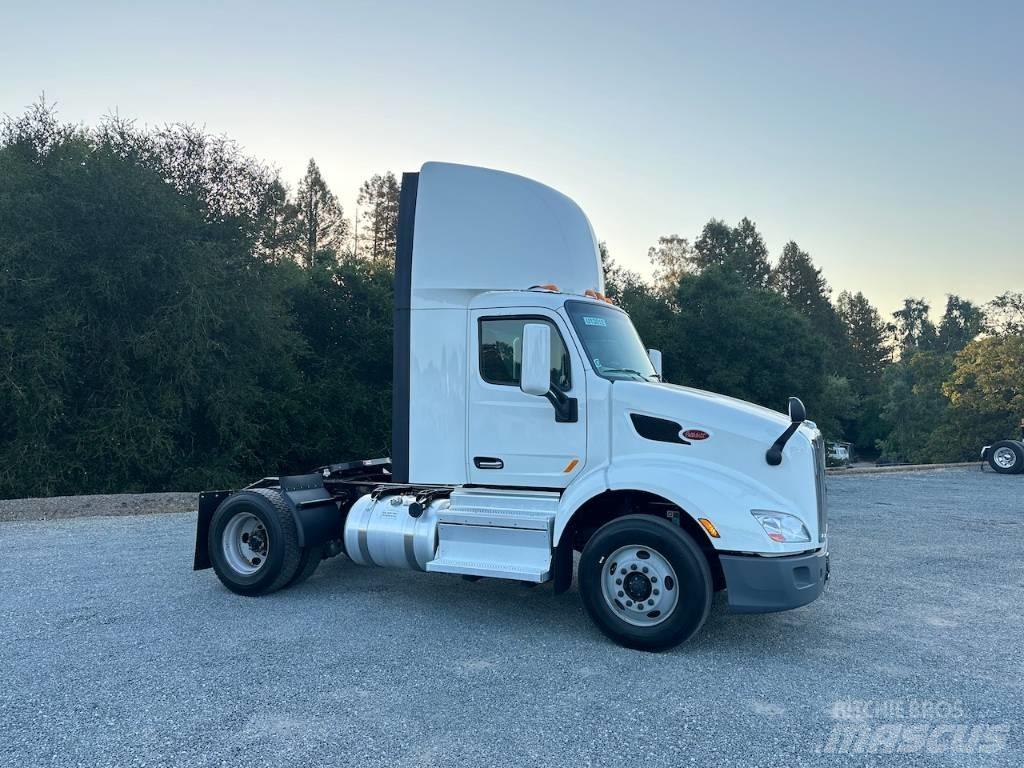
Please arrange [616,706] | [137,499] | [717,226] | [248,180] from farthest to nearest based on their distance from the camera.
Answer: [717,226] → [248,180] → [137,499] → [616,706]

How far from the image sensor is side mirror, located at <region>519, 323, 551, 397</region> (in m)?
5.25

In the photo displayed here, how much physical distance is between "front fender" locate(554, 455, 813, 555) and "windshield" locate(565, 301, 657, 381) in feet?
2.68

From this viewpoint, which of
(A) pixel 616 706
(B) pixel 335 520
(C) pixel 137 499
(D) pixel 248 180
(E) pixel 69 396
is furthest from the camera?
(D) pixel 248 180

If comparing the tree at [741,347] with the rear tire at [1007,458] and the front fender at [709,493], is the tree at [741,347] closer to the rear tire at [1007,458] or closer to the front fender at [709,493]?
the rear tire at [1007,458]

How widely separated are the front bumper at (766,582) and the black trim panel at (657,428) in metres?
0.93

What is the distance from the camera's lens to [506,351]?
19.1ft

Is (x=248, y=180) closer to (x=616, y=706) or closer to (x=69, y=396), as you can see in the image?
(x=69, y=396)

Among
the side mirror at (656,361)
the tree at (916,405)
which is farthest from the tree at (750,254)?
the side mirror at (656,361)

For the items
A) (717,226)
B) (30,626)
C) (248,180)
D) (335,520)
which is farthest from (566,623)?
(717,226)

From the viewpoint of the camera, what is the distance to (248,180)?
1939 centimetres

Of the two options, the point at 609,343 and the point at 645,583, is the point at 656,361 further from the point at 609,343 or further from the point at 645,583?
the point at 645,583

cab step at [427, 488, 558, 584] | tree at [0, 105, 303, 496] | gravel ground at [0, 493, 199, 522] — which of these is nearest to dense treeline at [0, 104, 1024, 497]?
tree at [0, 105, 303, 496]

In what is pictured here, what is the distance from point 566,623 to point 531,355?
7.35 ft

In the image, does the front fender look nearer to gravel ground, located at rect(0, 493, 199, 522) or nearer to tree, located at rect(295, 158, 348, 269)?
gravel ground, located at rect(0, 493, 199, 522)
